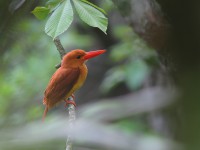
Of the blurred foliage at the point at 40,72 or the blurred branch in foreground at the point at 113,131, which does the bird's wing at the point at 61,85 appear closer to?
the blurred branch in foreground at the point at 113,131

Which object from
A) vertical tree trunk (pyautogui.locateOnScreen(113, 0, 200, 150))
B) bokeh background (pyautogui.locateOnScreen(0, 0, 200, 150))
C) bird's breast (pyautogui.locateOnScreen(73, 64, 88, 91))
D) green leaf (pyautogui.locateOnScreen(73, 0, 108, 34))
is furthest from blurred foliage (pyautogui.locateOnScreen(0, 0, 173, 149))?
vertical tree trunk (pyautogui.locateOnScreen(113, 0, 200, 150))

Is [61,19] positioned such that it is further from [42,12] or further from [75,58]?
[75,58]

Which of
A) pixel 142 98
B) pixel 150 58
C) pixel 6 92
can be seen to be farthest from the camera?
pixel 142 98

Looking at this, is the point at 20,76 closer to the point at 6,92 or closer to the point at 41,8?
the point at 6,92

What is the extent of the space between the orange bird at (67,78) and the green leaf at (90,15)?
0.45 metres

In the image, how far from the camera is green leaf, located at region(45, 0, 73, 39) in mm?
1198

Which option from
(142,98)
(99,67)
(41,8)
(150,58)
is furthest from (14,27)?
(99,67)

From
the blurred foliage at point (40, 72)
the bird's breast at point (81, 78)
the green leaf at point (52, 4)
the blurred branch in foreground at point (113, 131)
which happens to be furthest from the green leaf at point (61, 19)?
the blurred foliage at point (40, 72)

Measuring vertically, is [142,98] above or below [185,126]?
below

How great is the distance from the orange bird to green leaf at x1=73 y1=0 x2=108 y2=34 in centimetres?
45

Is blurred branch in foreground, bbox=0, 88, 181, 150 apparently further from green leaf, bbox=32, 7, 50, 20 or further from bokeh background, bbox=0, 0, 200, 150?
green leaf, bbox=32, 7, 50, 20

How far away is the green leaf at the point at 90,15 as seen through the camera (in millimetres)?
1224

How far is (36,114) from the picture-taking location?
4.00 meters

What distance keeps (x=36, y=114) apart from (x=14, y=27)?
3388 millimetres
